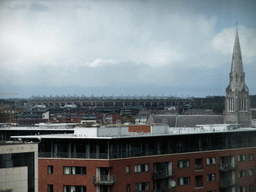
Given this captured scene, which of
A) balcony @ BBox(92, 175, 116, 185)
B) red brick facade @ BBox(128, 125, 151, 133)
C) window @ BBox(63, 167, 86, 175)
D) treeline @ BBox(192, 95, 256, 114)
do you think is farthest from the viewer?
treeline @ BBox(192, 95, 256, 114)

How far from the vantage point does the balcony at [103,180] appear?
19562 mm

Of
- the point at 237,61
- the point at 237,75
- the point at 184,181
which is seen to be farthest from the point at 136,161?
the point at 237,75

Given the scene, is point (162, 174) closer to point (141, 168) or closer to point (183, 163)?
point (141, 168)

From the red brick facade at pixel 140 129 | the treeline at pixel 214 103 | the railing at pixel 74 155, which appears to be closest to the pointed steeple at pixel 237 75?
the treeline at pixel 214 103

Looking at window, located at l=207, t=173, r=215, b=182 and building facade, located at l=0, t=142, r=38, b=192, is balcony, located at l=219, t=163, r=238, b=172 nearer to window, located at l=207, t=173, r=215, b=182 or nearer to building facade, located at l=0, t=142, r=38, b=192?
window, located at l=207, t=173, r=215, b=182

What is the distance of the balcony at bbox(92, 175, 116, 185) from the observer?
19.6 meters

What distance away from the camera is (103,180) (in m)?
19.7

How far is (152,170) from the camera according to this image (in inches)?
840

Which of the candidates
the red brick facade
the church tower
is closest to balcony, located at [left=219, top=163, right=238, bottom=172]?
the red brick facade

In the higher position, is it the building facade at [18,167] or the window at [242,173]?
the building facade at [18,167]

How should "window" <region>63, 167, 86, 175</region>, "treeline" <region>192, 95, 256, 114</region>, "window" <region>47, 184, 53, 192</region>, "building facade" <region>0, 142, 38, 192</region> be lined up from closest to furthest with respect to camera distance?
1. "building facade" <region>0, 142, 38, 192</region>
2. "window" <region>63, 167, 86, 175</region>
3. "window" <region>47, 184, 53, 192</region>
4. "treeline" <region>192, 95, 256, 114</region>

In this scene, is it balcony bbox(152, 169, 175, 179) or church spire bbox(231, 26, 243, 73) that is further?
church spire bbox(231, 26, 243, 73)

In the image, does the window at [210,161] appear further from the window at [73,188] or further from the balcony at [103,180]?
the window at [73,188]

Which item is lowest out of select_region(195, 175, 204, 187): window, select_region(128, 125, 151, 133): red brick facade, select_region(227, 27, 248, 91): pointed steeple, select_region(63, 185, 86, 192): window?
select_region(195, 175, 204, 187): window
